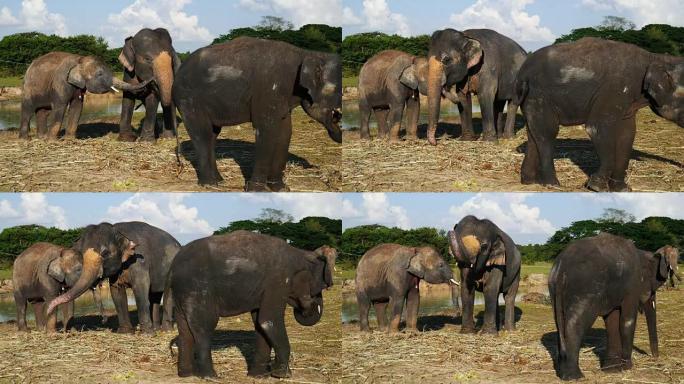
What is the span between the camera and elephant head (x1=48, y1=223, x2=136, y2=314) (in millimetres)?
14750

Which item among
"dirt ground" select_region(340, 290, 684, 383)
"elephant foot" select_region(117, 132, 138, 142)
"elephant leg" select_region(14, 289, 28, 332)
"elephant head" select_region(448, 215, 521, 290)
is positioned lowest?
"elephant leg" select_region(14, 289, 28, 332)

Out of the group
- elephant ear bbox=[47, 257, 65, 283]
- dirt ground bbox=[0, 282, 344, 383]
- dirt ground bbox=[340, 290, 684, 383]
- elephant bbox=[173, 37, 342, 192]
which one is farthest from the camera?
elephant ear bbox=[47, 257, 65, 283]

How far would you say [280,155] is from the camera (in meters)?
15.2

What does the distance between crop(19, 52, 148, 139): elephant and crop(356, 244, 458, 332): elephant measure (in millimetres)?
5646

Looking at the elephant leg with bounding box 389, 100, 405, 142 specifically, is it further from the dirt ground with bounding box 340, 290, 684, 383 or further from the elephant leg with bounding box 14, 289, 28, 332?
the elephant leg with bounding box 14, 289, 28, 332

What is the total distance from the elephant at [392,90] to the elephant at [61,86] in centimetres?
458

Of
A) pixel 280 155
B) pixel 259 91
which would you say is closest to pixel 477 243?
pixel 280 155

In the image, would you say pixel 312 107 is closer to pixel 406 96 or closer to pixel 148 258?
pixel 148 258

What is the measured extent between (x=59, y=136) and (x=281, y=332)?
8867 mm

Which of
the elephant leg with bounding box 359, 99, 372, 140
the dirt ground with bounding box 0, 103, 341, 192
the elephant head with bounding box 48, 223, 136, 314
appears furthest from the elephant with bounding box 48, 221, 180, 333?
the elephant leg with bounding box 359, 99, 372, 140

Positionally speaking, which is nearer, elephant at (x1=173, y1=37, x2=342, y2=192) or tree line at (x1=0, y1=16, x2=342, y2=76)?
elephant at (x1=173, y1=37, x2=342, y2=192)

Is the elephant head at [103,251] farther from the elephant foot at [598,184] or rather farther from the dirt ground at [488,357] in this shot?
the elephant foot at [598,184]

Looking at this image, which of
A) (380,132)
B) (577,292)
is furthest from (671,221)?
(577,292)

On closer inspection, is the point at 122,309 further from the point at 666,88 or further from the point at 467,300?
the point at 666,88
